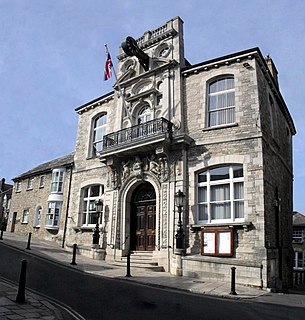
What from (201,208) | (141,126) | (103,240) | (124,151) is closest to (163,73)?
(141,126)

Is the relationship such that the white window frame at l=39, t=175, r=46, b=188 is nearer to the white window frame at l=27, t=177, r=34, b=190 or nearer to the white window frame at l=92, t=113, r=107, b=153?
the white window frame at l=27, t=177, r=34, b=190

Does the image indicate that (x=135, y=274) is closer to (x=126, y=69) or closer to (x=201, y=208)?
(x=201, y=208)

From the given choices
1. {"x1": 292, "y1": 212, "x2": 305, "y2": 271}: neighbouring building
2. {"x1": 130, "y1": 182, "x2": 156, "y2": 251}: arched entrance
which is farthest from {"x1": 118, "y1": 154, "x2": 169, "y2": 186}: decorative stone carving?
{"x1": 292, "y1": 212, "x2": 305, "y2": 271}: neighbouring building

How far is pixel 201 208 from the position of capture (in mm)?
13375

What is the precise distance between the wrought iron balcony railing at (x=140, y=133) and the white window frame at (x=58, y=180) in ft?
23.3

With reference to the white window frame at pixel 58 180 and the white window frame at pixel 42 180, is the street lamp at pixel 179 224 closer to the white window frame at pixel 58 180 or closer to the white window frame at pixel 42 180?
the white window frame at pixel 58 180

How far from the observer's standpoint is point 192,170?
13719mm

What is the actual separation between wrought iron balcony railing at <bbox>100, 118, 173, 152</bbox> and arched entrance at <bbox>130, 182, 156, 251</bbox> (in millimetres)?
2408

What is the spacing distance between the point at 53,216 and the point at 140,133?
1048cm

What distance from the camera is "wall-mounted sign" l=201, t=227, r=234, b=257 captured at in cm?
1171

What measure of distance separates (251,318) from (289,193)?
12900 mm

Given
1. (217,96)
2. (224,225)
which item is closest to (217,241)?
(224,225)

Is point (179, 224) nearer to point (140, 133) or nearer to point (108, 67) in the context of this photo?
point (140, 133)

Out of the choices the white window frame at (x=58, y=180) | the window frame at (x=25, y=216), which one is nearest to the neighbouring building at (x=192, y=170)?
the white window frame at (x=58, y=180)
